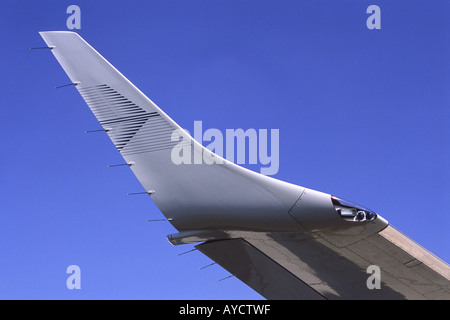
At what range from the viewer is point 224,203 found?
17.5 metres

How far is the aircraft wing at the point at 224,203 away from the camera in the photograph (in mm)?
16969

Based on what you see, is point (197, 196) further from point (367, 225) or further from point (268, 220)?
point (367, 225)

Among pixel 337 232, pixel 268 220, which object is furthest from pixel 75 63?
pixel 337 232

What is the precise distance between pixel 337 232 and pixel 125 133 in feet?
23.4

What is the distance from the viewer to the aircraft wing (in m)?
17.0

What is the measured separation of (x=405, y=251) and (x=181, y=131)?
831cm

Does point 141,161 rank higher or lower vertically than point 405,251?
higher

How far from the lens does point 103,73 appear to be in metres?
18.2
